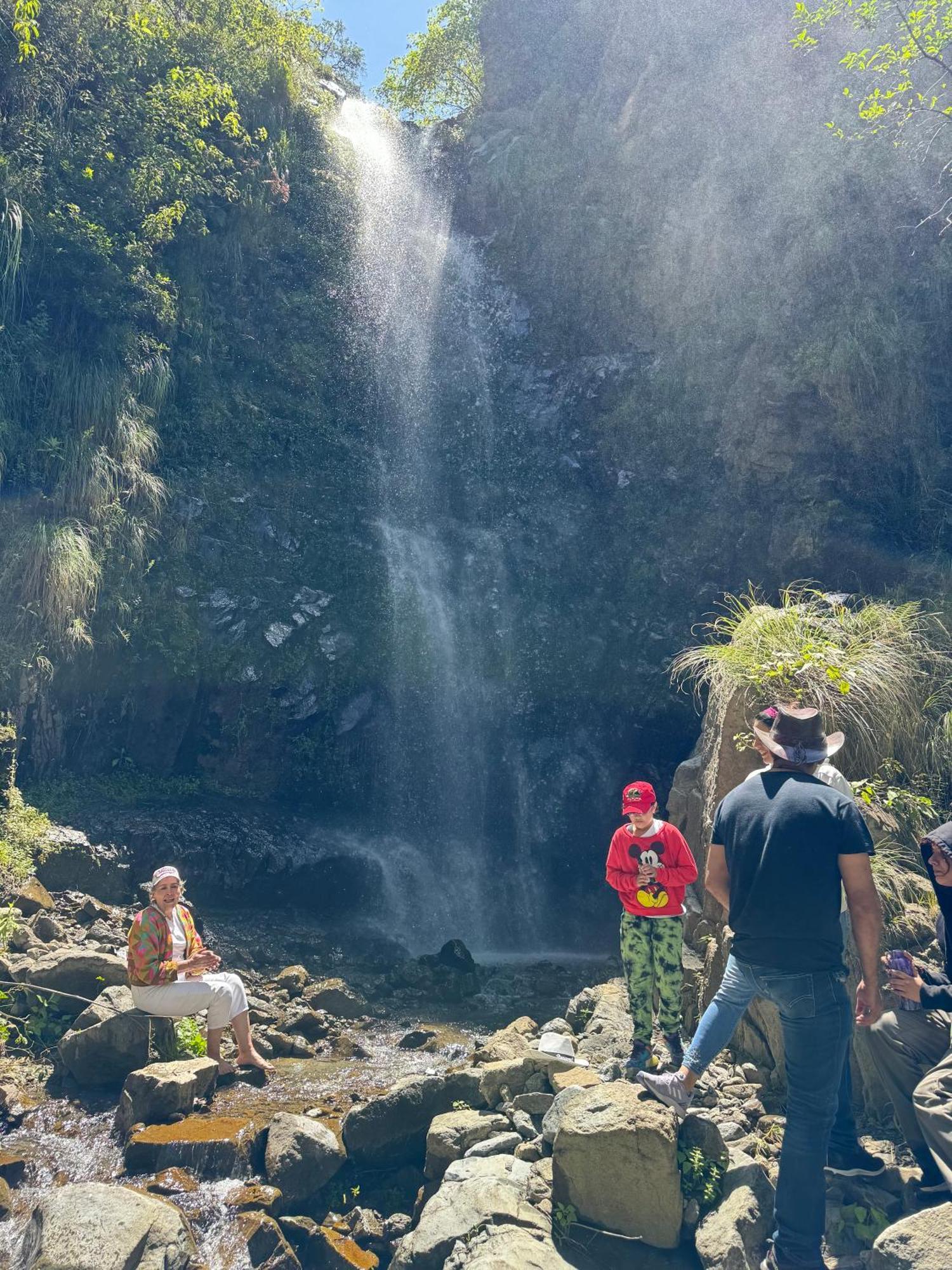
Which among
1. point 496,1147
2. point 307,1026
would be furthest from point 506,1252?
point 307,1026

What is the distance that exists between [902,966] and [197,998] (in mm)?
4214

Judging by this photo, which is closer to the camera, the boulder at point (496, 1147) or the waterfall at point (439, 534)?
the boulder at point (496, 1147)

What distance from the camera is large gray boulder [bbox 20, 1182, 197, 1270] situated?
3799 millimetres

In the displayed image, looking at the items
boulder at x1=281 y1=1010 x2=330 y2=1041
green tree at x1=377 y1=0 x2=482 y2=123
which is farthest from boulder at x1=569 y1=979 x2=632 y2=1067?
green tree at x1=377 y1=0 x2=482 y2=123

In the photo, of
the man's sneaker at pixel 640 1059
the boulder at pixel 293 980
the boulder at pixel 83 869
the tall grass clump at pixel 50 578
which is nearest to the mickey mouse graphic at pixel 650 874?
the man's sneaker at pixel 640 1059

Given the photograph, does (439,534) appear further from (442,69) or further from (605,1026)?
(442,69)

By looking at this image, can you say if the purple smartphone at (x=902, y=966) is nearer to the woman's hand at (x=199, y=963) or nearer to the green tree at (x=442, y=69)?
the woman's hand at (x=199, y=963)

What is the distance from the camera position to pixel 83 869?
905 cm

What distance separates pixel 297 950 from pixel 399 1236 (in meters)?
5.30

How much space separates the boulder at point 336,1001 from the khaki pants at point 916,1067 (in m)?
5.09

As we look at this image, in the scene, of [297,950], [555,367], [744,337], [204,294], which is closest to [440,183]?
[555,367]

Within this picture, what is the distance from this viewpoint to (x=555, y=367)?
15609mm

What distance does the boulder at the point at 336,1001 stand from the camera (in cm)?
784

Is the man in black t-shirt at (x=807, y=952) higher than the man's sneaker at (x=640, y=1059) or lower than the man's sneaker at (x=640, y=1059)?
higher
